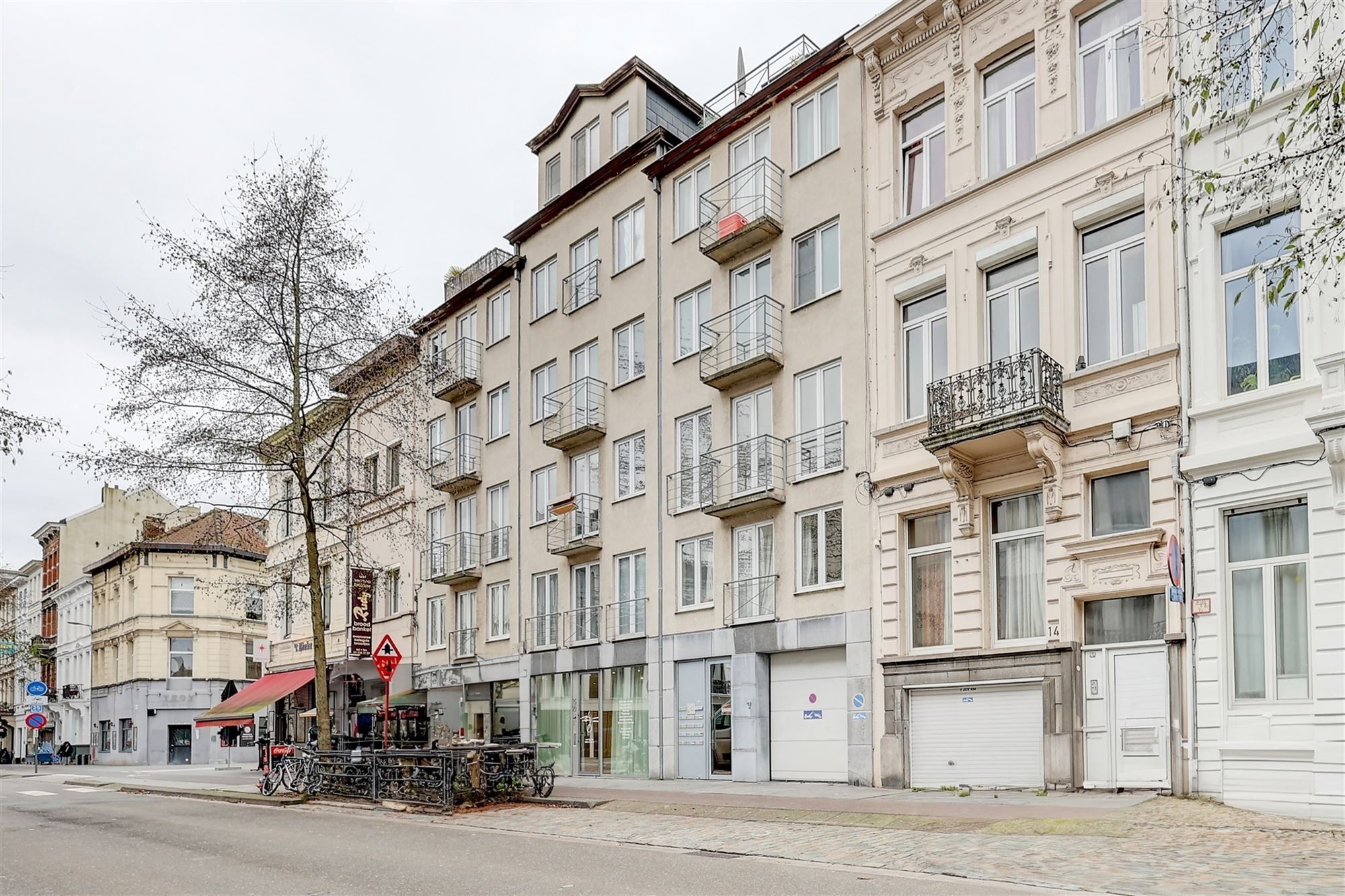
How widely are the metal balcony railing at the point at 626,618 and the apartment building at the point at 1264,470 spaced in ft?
45.0

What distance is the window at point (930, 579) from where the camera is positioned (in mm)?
20406

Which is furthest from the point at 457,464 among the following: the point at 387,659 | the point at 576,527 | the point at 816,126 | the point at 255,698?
the point at 816,126

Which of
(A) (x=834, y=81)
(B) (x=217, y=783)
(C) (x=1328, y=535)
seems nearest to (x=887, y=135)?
(A) (x=834, y=81)

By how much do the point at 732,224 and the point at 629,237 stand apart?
15.7 ft

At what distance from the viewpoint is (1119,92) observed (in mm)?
18531

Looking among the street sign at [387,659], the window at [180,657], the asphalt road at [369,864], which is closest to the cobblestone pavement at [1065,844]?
the asphalt road at [369,864]

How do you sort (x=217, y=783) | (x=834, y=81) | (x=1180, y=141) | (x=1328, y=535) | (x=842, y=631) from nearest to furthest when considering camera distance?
1. (x=1328, y=535)
2. (x=1180, y=141)
3. (x=842, y=631)
4. (x=834, y=81)
5. (x=217, y=783)

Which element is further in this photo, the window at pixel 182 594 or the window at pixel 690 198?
the window at pixel 182 594

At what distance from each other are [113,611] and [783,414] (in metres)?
55.9

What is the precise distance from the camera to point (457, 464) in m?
35.1

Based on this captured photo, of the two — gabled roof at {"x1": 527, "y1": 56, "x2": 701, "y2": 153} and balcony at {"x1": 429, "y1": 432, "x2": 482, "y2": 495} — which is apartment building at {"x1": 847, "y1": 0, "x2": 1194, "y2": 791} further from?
balcony at {"x1": 429, "y1": 432, "x2": 482, "y2": 495}

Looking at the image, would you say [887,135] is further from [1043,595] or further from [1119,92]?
[1043,595]

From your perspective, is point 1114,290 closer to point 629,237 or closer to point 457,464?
point 629,237

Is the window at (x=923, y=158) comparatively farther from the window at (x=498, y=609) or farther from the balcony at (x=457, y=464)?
the balcony at (x=457, y=464)
